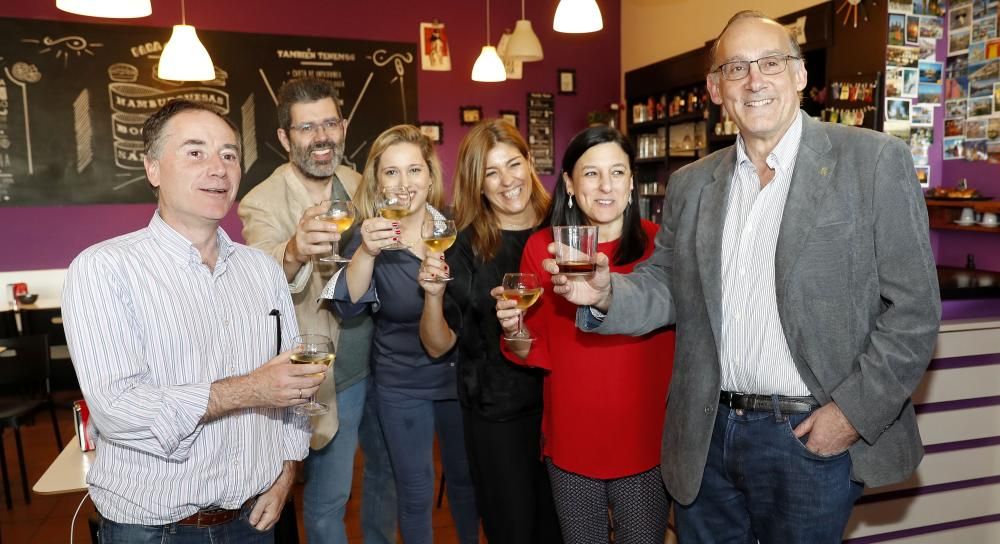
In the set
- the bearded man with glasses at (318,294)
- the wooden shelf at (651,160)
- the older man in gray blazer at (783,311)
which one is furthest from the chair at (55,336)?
the wooden shelf at (651,160)

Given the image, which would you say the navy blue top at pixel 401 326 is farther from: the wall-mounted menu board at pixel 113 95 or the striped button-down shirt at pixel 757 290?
the wall-mounted menu board at pixel 113 95

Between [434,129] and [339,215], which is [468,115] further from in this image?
[339,215]

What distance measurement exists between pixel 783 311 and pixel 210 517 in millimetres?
1517

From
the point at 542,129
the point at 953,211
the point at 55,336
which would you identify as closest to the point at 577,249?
the point at 953,211

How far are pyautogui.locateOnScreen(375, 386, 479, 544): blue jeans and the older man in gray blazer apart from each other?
0.86 meters

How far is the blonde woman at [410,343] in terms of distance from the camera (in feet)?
8.07

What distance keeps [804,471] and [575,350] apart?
699 mm

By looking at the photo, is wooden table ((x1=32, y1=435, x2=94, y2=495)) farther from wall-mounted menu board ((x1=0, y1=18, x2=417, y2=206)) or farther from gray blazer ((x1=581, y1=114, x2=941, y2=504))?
wall-mounted menu board ((x1=0, y1=18, x2=417, y2=206))

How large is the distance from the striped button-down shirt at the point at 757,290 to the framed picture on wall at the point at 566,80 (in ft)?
20.9

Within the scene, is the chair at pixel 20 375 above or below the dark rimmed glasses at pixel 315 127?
below

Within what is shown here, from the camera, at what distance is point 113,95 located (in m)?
6.33

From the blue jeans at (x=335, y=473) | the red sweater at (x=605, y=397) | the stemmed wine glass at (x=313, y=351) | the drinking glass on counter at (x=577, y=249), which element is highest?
the drinking glass on counter at (x=577, y=249)

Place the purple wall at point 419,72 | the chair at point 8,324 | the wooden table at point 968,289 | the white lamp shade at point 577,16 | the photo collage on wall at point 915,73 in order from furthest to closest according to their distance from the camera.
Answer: the purple wall at point 419,72 < the chair at point 8,324 < the photo collage on wall at point 915,73 < the white lamp shade at point 577,16 < the wooden table at point 968,289

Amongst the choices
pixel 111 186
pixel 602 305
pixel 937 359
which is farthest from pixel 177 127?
pixel 111 186
